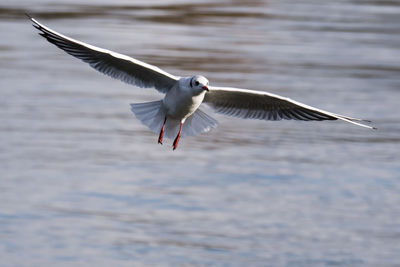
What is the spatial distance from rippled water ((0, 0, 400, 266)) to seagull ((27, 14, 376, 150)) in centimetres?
169

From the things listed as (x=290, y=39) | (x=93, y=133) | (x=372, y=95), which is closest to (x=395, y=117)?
(x=372, y=95)

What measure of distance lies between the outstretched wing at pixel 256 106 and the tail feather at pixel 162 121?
9.7 inches

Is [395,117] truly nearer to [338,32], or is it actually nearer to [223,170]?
[223,170]

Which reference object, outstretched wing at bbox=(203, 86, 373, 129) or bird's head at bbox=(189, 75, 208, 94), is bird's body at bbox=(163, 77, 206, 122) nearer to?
bird's head at bbox=(189, 75, 208, 94)

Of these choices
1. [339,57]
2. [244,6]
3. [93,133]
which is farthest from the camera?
[244,6]

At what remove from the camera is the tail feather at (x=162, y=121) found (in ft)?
25.0

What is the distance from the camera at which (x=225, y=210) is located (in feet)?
33.7

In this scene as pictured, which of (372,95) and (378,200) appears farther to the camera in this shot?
(372,95)

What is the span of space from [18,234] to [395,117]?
622 cm

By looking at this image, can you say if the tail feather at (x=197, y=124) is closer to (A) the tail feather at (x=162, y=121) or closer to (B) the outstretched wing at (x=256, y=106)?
(A) the tail feather at (x=162, y=121)

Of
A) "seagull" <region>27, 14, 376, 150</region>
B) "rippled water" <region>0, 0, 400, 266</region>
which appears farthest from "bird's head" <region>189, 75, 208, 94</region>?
"rippled water" <region>0, 0, 400, 266</region>

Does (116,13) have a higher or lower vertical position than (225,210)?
higher

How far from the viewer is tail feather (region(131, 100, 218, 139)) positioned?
7605mm

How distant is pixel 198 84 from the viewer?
6.98 metres
